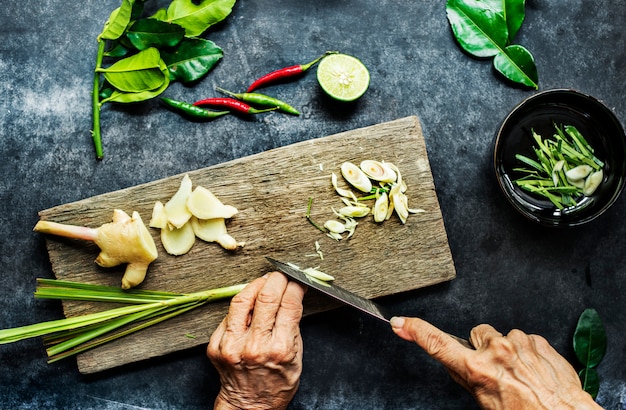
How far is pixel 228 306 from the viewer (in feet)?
7.25

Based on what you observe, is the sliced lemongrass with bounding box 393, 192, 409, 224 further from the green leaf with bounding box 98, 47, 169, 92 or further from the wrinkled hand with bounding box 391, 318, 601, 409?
the green leaf with bounding box 98, 47, 169, 92

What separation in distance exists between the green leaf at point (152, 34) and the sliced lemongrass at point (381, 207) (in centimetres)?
102

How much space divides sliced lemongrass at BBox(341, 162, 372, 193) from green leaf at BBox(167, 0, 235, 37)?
31.1 inches

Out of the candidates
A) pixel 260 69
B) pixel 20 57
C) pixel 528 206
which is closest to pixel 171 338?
pixel 260 69

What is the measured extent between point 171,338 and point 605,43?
7.23 feet

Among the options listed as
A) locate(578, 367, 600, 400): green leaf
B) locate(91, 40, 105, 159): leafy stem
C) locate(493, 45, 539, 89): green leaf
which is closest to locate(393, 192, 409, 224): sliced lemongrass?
locate(493, 45, 539, 89): green leaf

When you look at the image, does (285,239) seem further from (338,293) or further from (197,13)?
(197,13)

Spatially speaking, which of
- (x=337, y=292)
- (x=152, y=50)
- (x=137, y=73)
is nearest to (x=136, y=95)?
(x=137, y=73)

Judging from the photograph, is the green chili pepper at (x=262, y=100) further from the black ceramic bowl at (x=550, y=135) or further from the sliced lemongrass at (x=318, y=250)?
the black ceramic bowl at (x=550, y=135)

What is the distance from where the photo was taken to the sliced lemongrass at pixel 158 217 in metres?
2.15

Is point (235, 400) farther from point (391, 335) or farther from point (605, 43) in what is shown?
point (605, 43)

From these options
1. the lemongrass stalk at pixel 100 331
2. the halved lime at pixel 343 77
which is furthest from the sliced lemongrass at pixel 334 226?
the lemongrass stalk at pixel 100 331

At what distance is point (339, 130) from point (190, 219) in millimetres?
712

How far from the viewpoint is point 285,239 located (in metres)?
2.21
